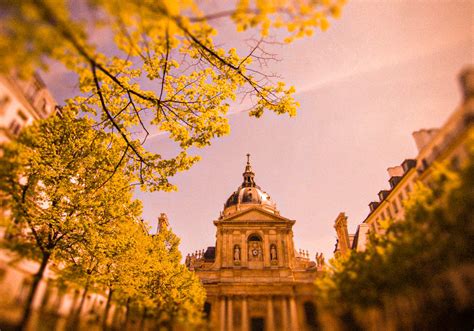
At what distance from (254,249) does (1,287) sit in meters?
37.0

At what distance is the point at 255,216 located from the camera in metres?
42.7

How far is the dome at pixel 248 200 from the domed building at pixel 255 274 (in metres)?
12.0

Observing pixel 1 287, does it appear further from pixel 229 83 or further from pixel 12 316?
pixel 229 83

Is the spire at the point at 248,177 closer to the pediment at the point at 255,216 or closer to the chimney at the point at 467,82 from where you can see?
the pediment at the point at 255,216

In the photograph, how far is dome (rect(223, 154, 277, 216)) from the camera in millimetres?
54844

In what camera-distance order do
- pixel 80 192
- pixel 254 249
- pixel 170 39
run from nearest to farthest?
1. pixel 170 39
2. pixel 80 192
3. pixel 254 249

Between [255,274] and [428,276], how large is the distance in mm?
33537

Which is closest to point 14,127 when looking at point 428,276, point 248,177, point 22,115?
point 22,115

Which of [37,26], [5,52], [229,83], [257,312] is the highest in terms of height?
[229,83]

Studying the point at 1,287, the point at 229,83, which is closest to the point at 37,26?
the point at 1,287

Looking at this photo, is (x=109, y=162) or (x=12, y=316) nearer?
(x=12, y=316)

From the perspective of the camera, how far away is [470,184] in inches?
213

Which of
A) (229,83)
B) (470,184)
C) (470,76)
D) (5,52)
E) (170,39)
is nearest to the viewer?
(5,52)

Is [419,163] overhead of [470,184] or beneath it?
overhead
